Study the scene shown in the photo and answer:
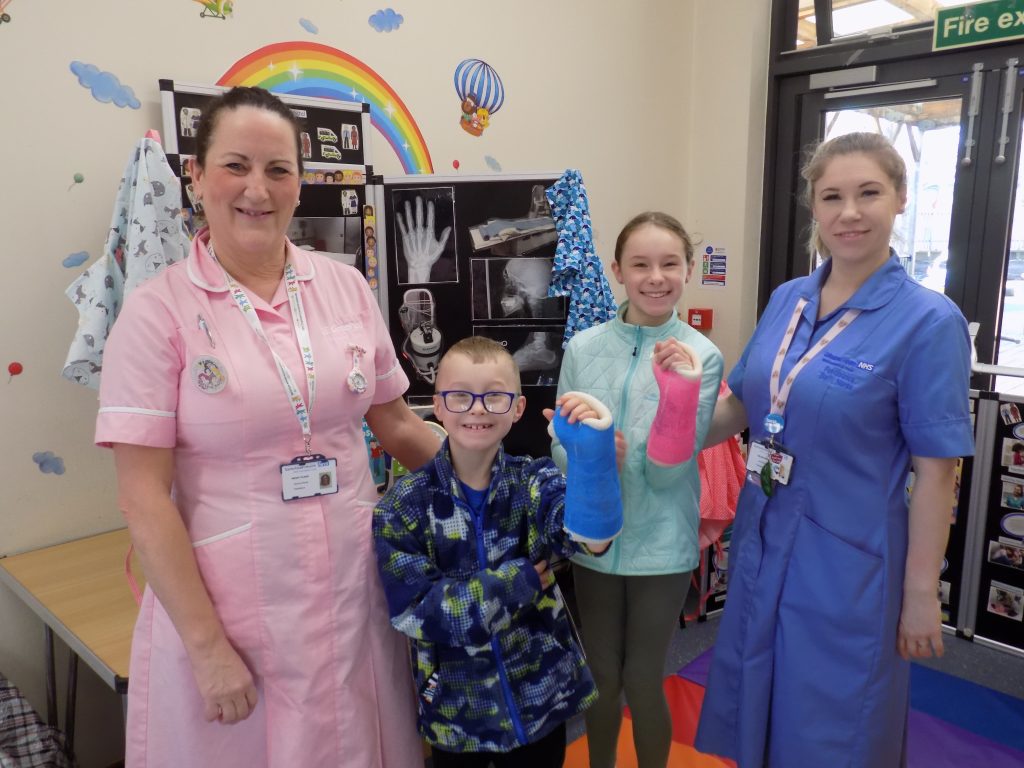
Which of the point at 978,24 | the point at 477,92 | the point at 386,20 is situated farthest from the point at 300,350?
the point at 978,24

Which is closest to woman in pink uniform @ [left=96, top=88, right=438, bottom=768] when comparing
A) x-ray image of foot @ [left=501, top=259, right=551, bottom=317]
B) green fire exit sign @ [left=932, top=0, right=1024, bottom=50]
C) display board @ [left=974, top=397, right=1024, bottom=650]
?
x-ray image of foot @ [left=501, top=259, right=551, bottom=317]

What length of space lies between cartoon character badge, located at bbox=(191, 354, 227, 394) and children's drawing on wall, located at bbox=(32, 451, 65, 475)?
1.12m

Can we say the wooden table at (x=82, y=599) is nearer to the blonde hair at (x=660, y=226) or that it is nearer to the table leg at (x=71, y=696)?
the table leg at (x=71, y=696)

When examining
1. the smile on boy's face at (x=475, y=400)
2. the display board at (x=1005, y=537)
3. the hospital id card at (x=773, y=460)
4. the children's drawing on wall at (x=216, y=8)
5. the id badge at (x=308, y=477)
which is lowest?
the display board at (x=1005, y=537)

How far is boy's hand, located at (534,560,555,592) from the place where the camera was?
1.40m

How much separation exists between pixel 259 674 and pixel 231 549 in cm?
23

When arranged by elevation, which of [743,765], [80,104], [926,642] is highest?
[80,104]

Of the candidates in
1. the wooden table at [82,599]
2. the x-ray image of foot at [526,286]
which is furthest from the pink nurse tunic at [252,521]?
the x-ray image of foot at [526,286]

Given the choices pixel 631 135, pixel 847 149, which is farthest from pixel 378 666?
pixel 631 135

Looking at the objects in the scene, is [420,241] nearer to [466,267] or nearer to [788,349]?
[466,267]

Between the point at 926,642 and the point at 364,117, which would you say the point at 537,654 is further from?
the point at 364,117

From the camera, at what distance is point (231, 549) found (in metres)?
1.25

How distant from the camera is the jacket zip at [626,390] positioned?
5.62 feet

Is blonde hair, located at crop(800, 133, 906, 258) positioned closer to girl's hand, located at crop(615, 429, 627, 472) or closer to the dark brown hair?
girl's hand, located at crop(615, 429, 627, 472)
